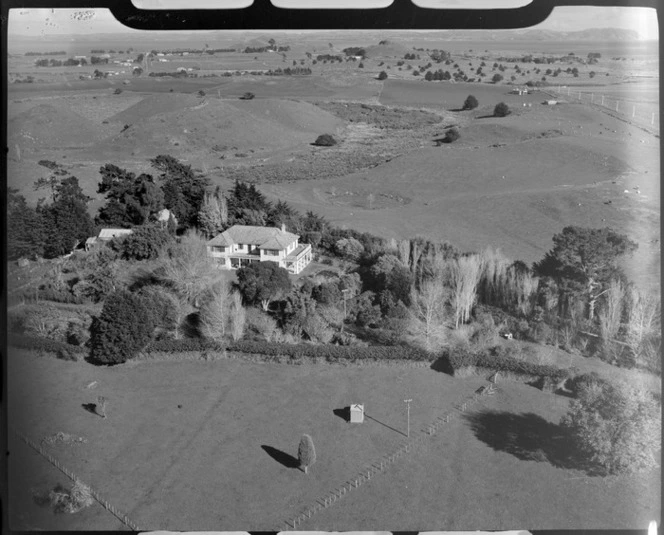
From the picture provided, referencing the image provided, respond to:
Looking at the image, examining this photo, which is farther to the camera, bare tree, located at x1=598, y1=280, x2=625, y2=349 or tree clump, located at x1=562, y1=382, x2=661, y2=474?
bare tree, located at x1=598, y1=280, x2=625, y2=349

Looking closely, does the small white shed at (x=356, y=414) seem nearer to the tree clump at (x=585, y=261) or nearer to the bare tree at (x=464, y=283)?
the bare tree at (x=464, y=283)

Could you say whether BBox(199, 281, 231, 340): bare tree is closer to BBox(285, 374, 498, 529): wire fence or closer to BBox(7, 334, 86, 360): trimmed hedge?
BBox(7, 334, 86, 360): trimmed hedge

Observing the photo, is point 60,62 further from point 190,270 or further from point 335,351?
point 335,351

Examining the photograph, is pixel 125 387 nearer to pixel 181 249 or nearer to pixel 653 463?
pixel 181 249

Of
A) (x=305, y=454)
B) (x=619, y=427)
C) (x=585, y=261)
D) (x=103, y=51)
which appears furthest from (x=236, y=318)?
(x=619, y=427)

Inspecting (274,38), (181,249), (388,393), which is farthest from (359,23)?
(181,249)

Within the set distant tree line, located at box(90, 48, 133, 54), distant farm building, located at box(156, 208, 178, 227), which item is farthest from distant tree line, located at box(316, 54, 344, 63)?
distant farm building, located at box(156, 208, 178, 227)
